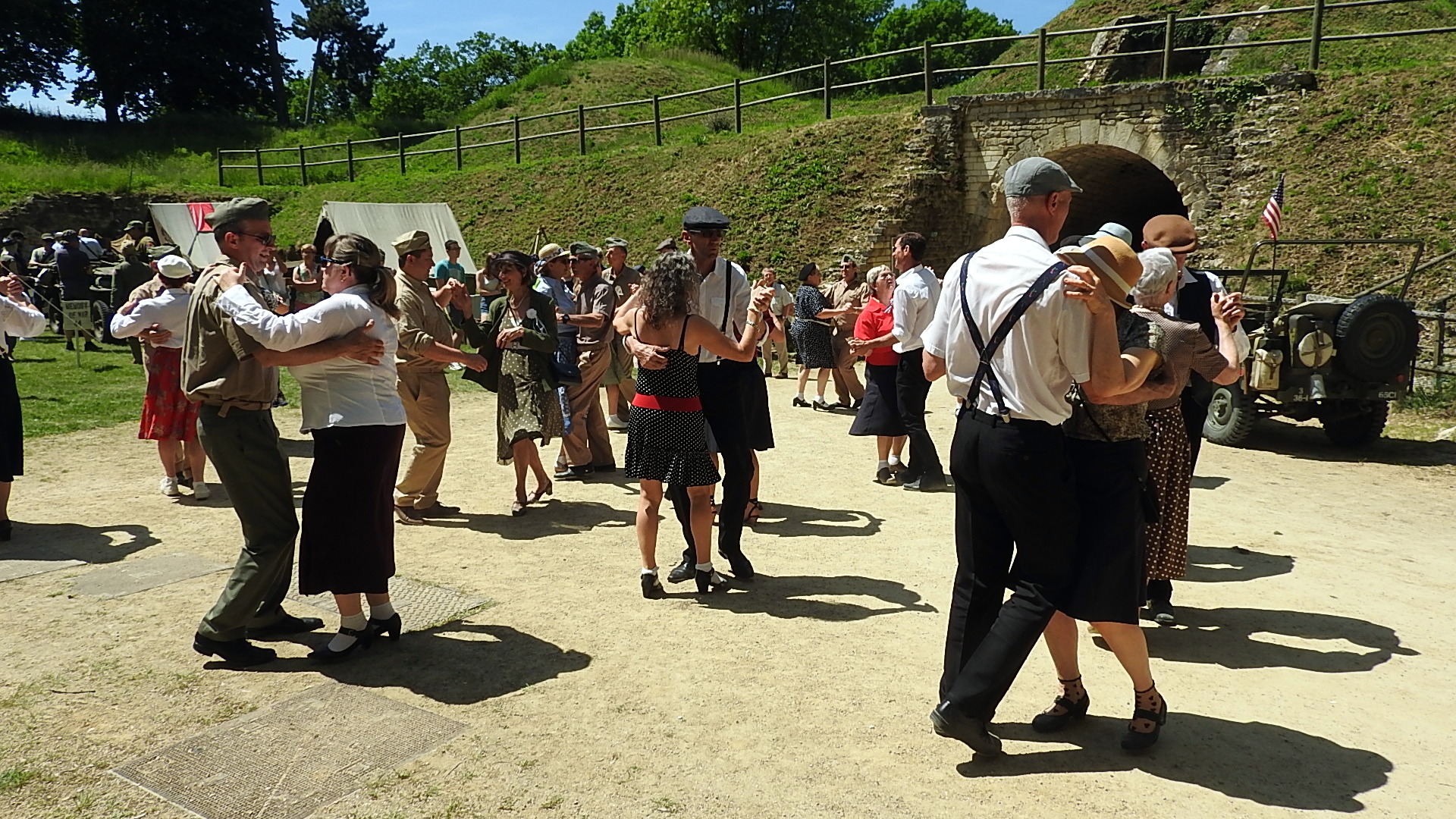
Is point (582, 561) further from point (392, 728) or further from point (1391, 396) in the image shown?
point (1391, 396)

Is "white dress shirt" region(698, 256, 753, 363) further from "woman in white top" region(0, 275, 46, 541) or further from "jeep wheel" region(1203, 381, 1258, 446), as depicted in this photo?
"jeep wheel" region(1203, 381, 1258, 446)

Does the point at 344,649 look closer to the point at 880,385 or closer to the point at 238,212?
the point at 238,212

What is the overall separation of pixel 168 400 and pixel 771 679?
5.20m

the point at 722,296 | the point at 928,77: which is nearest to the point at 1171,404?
the point at 722,296

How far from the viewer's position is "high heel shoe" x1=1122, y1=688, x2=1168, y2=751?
134 inches

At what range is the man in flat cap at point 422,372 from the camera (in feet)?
19.7

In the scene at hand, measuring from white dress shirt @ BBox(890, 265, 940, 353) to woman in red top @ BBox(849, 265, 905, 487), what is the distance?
0.28m

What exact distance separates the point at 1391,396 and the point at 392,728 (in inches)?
355

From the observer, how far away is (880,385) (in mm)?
7660

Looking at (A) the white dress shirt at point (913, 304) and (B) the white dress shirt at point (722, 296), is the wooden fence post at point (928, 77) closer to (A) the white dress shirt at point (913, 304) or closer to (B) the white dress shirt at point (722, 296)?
(A) the white dress shirt at point (913, 304)

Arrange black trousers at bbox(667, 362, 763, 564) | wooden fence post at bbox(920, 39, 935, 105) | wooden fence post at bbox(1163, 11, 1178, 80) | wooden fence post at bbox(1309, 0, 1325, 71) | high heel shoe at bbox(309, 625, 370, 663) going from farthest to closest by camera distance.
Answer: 1. wooden fence post at bbox(920, 39, 935, 105)
2. wooden fence post at bbox(1163, 11, 1178, 80)
3. wooden fence post at bbox(1309, 0, 1325, 71)
4. black trousers at bbox(667, 362, 763, 564)
5. high heel shoe at bbox(309, 625, 370, 663)

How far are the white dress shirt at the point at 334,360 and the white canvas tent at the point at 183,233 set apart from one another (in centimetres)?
1816

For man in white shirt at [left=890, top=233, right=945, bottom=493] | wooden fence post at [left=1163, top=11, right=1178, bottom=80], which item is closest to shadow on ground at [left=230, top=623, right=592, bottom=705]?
man in white shirt at [left=890, top=233, right=945, bottom=493]

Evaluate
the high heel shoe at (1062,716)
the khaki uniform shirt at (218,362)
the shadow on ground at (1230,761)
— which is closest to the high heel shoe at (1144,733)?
the shadow on ground at (1230,761)
